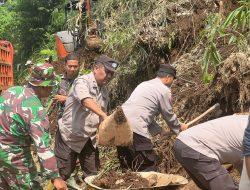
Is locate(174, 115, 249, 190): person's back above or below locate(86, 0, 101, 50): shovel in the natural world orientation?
below

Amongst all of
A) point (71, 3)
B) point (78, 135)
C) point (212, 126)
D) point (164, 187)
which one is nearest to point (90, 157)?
point (78, 135)

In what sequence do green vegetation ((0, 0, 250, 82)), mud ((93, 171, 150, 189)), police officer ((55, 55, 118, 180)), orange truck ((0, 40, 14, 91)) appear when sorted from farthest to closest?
1. green vegetation ((0, 0, 250, 82))
2. orange truck ((0, 40, 14, 91))
3. police officer ((55, 55, 118, 180))
4. mud ((93, 171, 150, 189))

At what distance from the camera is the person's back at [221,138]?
4.32 m

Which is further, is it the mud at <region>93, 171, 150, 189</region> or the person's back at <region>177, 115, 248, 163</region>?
the mud at <region>93, 171, 150, 189</region>

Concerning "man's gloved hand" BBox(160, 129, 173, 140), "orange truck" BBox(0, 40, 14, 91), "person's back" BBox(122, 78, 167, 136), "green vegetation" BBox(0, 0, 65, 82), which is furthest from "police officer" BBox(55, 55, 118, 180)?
"green vegetation" BBox(0, 0, 65, 82)

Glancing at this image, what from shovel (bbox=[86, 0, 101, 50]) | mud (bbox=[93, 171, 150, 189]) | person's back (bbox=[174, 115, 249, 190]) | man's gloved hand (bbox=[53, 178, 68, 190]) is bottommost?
mud (bbox=[93, 171, 150, 189])

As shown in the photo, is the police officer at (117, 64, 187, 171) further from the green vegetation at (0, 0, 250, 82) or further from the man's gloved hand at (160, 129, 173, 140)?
the green vegetation at (0, 0, 250, 82)

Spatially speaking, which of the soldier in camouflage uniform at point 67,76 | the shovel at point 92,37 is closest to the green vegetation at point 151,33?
the shovel at point 92,37

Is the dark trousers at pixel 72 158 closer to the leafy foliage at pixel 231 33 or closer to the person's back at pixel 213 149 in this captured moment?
the leafy foliage at pixel 231 33

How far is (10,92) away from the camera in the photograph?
4.30m

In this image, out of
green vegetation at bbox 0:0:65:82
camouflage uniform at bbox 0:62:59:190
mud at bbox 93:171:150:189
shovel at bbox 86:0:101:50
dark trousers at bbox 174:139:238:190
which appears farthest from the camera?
green vegetation at bbox 0:0:65:82

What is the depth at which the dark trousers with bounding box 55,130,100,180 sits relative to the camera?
20.9 feet

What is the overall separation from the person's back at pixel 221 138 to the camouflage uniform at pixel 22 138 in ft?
4.00

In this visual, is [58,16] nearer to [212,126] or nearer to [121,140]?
[121,140]
